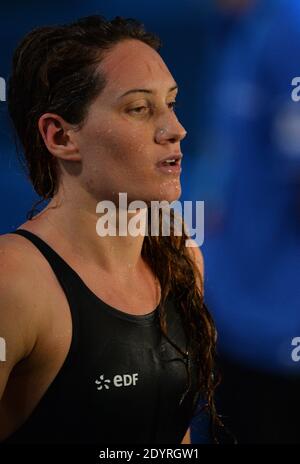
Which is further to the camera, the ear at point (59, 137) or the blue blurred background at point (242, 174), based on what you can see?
the blue blurred background at point (242, 174)

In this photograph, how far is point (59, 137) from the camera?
130 cm

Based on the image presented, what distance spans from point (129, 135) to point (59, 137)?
0.13m

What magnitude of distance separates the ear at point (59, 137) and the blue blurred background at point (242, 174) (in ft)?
0.85

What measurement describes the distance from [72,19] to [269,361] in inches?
35.3

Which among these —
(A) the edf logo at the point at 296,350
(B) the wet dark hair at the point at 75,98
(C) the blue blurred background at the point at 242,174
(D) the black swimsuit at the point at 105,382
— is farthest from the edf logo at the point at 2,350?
(A) the edf logo at the point at 296,350

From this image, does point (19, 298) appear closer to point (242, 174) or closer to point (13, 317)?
point (13, 317)

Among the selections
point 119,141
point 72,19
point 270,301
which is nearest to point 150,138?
point 119,141

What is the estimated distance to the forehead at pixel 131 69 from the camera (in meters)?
1.26

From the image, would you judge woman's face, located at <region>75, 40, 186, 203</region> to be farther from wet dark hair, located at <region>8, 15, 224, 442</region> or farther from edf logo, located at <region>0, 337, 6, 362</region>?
edf logo, located at <region>0, 337, 6, 362</region>

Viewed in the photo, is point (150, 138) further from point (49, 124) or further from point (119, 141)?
point (49, 124)

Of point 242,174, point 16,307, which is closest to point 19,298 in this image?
point 16,307

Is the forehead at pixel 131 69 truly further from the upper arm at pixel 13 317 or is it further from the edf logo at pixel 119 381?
the edf logo at pixel 119 381

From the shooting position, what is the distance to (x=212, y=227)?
1662mm

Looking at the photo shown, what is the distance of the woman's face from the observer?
126cm
